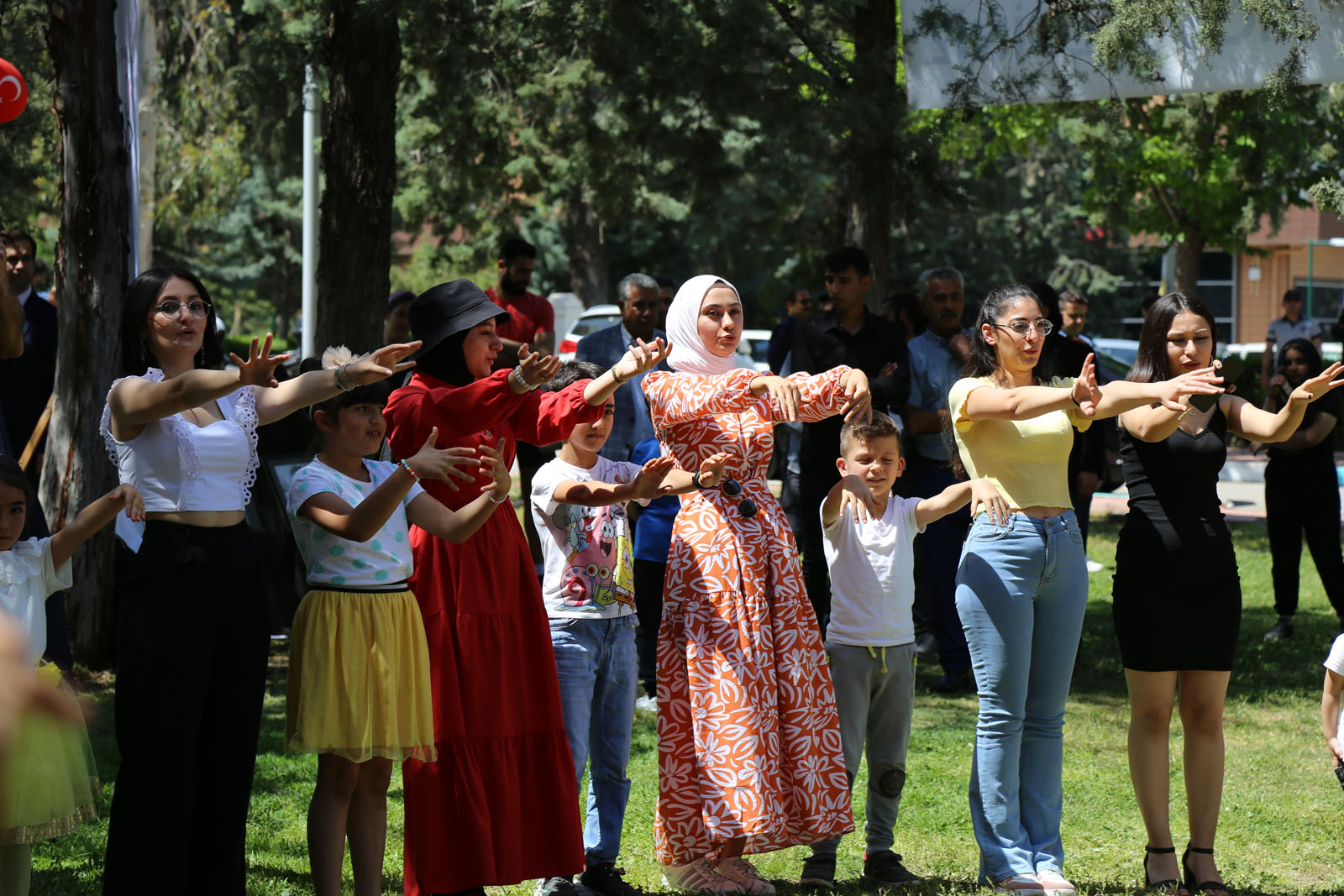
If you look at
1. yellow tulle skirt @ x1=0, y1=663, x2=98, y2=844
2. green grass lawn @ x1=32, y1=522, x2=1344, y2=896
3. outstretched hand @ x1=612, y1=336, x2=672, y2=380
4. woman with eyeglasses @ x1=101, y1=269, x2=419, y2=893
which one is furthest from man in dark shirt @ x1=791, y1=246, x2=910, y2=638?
yellow tulle skirt @ x1=0, y1=663, x2=98, y2=844

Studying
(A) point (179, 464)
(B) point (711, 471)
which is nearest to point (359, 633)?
(A) point (179, 464)

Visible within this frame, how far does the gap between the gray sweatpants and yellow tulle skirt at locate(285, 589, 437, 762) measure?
1.57 metres

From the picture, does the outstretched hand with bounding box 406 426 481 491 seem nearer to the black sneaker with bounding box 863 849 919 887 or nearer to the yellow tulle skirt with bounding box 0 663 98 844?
the yellow tulle skirt with bounding box 0 663 98 844

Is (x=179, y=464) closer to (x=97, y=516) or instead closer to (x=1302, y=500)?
(x=97, y=516)

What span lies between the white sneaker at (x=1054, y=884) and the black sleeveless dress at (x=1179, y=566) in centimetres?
76

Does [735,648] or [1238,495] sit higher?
[735,648]

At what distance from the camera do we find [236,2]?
20172mm

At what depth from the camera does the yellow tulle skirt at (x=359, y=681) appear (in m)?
4.01

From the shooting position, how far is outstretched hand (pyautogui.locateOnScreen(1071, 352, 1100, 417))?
14.1ft

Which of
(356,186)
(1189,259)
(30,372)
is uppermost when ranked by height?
(1189,259)

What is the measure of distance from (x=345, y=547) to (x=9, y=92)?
61.4 inches

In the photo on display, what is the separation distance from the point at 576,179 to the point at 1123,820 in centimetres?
999

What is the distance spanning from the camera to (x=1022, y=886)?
15.2ft

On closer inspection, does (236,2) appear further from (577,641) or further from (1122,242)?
(1122,242)
